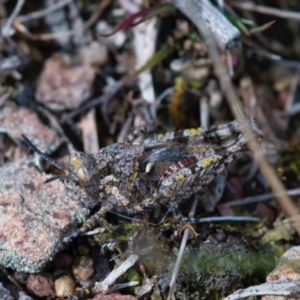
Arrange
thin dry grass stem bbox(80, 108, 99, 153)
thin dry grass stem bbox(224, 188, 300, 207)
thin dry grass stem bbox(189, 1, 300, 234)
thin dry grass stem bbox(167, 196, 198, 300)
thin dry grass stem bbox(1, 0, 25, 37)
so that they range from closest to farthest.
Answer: thin dry grass stem bbox(189, 1, 300, 234), thin dry grass stem bbox(167, 196, 198, 300), thin dry grass stem bbox(224, 188, 300, 207), thin dry grass stem bbox(80, 108, 99, 153), thin dry grass stem bbox(1, 0, 25, 37)

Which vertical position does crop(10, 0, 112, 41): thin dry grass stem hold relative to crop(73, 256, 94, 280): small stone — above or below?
above

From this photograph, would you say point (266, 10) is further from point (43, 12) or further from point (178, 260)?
point (178, 260)

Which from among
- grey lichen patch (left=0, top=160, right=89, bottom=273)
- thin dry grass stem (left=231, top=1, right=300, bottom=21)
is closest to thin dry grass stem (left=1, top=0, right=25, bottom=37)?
grey lichen patch (left=0, top=160, right=89, bottom=273)

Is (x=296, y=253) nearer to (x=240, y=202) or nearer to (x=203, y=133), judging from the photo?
(x=240, y=202)

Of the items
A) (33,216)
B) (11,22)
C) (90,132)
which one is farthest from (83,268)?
(11,22)

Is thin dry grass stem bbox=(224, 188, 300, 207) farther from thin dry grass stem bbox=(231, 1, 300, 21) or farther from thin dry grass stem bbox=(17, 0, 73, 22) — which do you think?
thin dry grass stem bbox=(17, 0, 73, 22)

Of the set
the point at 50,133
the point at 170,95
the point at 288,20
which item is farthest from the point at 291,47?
the point at 50,133

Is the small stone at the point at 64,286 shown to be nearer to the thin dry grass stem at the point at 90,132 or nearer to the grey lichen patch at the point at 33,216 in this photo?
the grey lichen patch at the point at 33,216
